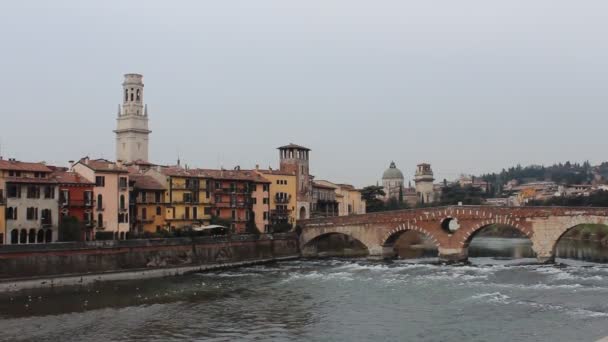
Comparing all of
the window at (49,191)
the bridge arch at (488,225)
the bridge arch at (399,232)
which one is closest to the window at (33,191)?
the window at (49,191)

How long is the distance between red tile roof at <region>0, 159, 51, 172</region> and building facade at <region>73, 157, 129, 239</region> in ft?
13.2

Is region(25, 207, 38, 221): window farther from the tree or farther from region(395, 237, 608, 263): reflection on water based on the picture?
the tree

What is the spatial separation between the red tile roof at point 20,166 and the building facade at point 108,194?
404cm

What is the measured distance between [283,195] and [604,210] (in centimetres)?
3455

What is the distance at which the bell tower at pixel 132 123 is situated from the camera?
90438 millimetres

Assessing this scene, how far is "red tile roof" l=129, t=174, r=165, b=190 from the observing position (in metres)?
64.0

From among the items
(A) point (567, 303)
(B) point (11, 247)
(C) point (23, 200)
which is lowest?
(A) point (567, 303)

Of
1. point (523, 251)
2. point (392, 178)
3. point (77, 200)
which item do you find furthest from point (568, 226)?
point (392, 178)

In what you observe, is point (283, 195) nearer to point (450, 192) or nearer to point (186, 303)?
point (186, 303)

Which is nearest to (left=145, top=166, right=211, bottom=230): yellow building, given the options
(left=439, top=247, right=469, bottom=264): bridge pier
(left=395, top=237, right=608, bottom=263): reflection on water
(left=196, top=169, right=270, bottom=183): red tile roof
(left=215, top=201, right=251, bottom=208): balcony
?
(left=215, top=201, right=251, bottom=208): balcony

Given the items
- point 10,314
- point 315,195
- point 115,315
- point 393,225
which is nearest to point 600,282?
point 393,225

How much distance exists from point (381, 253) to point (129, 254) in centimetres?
2463

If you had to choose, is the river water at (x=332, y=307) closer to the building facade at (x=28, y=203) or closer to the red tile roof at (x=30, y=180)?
the building facade at (x=28, y=203)

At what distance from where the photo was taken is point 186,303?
40.5 m
